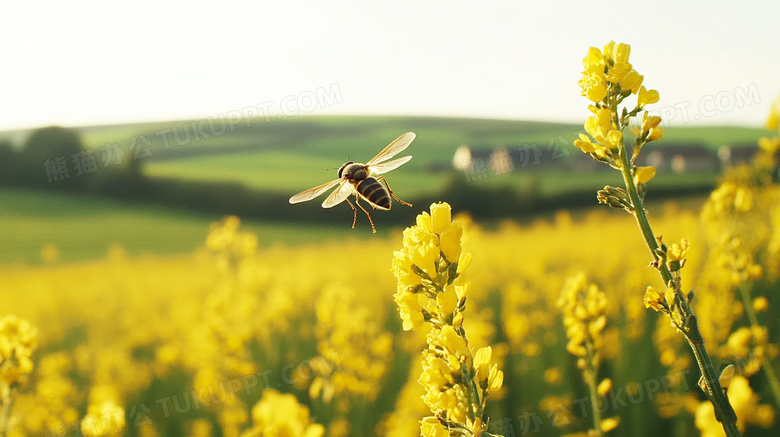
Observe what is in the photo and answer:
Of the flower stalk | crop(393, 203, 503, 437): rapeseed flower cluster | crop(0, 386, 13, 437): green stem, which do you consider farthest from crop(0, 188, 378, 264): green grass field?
the flower stalk

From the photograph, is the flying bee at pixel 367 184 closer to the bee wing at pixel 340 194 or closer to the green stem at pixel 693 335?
the bee wing at pixel 340 194

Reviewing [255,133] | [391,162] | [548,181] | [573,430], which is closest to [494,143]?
[548,181]

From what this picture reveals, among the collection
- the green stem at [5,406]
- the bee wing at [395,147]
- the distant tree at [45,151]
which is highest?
the distant tree at [45,151]

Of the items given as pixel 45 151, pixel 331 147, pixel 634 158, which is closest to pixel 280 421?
pixel 634 158

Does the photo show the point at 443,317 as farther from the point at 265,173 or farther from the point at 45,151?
the point at 45,151

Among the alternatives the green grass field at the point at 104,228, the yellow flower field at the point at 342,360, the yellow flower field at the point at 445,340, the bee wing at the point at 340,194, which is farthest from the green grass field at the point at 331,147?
the bee wing at the point at 340,194

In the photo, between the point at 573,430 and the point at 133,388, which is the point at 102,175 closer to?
the point at 133,388

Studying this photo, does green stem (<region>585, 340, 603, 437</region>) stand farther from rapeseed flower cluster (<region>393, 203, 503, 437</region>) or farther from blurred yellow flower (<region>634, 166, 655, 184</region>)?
blurred yellow flower (<region>634, 166, 655, 184</region>)
